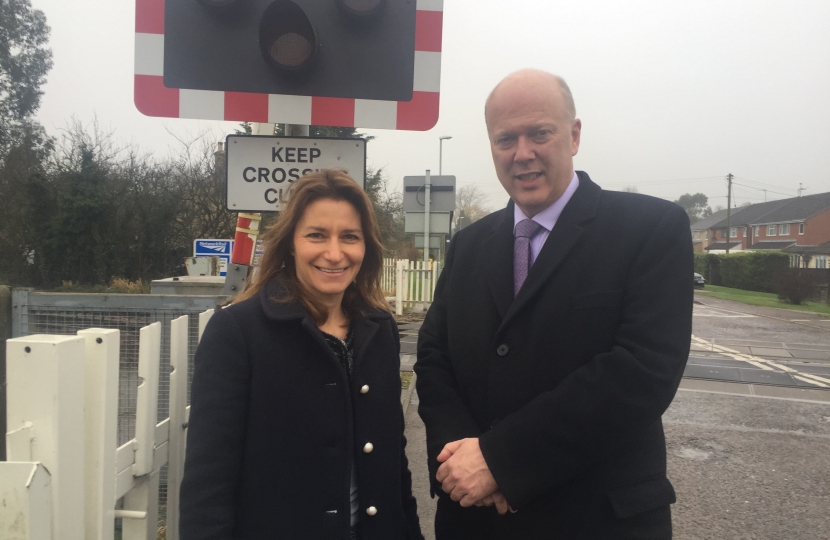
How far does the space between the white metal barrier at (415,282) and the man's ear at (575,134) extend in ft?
42.5

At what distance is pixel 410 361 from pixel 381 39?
6.29 meters

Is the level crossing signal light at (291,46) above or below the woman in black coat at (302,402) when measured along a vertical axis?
above

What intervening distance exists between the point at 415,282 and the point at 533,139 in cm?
1391

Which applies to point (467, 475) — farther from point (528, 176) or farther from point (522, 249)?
point (528, 176)

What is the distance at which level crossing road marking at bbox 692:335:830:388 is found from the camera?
813 centimetres

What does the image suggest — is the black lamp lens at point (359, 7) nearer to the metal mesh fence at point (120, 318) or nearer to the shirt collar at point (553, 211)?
the shirt collar at point (553, 211)

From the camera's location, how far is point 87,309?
9.53 ft

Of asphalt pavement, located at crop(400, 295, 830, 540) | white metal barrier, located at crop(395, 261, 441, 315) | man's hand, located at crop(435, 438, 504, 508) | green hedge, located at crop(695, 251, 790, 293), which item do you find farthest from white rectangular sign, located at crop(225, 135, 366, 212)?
green hedge, located at crop(695, 251, 790, 293)

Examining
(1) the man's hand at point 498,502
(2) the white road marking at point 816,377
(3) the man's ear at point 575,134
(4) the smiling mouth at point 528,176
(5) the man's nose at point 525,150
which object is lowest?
(2) the white road marking at point 816,377

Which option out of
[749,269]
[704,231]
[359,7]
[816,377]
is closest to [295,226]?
[359,7]

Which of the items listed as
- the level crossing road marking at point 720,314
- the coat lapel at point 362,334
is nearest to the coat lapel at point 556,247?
the coat lapel at point 362,334

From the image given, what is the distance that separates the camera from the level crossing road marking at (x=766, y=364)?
320 inches

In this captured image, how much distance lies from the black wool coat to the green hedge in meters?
35.4

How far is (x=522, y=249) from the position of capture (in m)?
1.92
